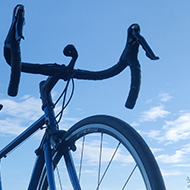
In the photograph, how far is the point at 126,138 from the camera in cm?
138

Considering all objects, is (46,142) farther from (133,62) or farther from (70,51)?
(133,62)

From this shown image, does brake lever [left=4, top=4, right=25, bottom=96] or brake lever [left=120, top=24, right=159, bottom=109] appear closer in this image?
brake lever [left=4, top=4, right=25, bottom=96]

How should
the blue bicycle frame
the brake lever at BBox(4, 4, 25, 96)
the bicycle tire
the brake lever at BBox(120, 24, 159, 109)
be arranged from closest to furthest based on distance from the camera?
1. the bicycle tire
2. the brake lever at BBox(4, 4, 25, 96)
3. the brake lever at BBox(120, 24, 159, 109)
4. the blue bicycle frame

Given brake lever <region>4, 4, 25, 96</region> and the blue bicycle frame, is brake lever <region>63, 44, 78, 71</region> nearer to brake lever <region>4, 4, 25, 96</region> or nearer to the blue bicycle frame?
the blue bicycle frame

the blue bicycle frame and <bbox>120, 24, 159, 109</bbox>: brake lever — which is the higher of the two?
<bbox>120, 24, 159, 109</bbox>: brake lever

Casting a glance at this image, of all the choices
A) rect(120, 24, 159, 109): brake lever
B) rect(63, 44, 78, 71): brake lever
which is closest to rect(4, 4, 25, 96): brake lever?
rect(63, 44, 78, 71): brake lever

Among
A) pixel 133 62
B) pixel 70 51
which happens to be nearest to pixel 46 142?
pixel 70 51

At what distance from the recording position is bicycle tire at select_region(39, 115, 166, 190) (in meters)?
1.24

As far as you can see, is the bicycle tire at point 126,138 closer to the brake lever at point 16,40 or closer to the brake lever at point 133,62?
the brake lever at point 133,62

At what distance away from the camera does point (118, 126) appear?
1.43 m

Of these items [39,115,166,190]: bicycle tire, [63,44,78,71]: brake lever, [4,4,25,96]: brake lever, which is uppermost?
[63,44,78,71]: brake lever

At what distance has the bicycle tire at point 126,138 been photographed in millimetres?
1242

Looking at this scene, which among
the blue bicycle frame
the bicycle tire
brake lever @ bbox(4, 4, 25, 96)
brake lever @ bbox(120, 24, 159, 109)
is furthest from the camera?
the blue bicycle frame

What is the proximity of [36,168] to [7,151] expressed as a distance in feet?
1.80
